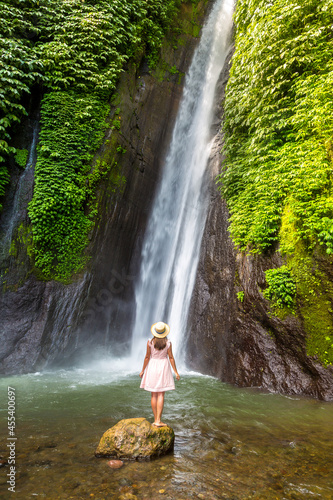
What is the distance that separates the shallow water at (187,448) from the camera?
240 centimetres

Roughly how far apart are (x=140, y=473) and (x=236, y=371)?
464cm

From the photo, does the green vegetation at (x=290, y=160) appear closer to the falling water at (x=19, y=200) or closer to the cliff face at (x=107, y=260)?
the cliff face at (x=107, y=260)

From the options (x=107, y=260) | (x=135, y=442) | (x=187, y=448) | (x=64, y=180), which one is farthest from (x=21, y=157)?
(x=187, y=448)

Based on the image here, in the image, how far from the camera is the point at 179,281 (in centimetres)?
1010

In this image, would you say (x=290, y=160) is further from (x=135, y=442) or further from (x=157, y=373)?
(x=135, y=442)

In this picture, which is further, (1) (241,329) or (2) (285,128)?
(2) (285,128)

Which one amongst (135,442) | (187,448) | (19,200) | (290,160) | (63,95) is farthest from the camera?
(63,95)

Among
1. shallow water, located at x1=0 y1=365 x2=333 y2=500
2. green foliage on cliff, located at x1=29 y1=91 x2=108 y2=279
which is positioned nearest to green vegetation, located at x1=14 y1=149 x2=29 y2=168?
green foliage on cliff, located at x1=29 y1=91 x2=108 y2=279

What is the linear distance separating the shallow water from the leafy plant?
186 centimetres

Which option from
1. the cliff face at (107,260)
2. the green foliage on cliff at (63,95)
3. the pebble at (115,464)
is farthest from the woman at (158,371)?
the green foliage on cliff at (63,95)

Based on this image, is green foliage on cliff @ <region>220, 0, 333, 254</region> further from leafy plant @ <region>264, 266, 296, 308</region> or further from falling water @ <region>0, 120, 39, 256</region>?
falling water @ <region>0, 120, 39, 256</region>

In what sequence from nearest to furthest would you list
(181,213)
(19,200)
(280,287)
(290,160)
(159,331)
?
(159,331)
(280,287)
(290,160)
(19,200)
(181,213)

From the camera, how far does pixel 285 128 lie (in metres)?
7.25

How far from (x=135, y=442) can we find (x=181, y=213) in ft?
30.6
